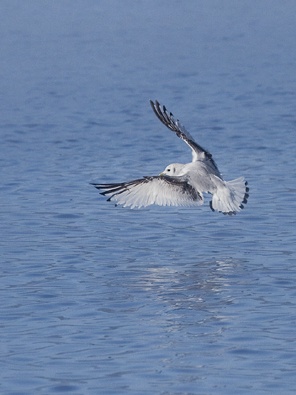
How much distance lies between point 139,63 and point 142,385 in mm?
21678

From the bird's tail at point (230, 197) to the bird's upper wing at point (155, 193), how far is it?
223 millimetres

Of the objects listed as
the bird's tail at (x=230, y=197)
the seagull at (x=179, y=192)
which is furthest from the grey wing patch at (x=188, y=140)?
the bird's tail at (x=230, y=197)

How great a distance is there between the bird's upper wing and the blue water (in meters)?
0.56

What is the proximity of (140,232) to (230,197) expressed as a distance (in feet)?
4.83

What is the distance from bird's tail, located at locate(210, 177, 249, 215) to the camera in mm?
13516

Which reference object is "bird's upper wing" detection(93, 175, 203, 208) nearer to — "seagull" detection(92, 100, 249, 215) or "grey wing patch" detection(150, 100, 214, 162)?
"seagull" detection(92, 100, 249, 215)

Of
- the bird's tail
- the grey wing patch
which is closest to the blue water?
the bird's tail

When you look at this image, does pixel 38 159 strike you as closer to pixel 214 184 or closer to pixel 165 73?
pixel 214 184

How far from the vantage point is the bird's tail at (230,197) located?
13.5 meters

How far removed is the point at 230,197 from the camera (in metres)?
13.7

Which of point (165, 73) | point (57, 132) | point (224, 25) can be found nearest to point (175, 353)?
point (57, 132)

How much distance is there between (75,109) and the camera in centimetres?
2464

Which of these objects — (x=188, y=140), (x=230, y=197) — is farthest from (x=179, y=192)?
(x=188, y=140)

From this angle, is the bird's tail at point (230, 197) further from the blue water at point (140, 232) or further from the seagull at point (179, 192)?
the blue water at point (140, 232)
